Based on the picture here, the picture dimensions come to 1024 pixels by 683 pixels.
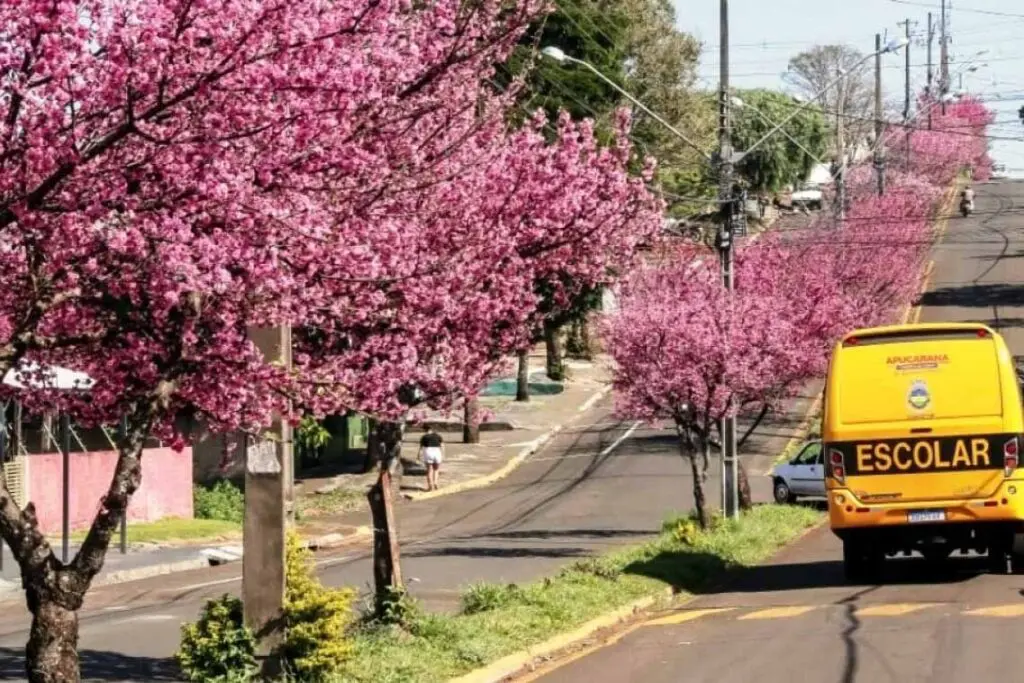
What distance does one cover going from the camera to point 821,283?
53188mm

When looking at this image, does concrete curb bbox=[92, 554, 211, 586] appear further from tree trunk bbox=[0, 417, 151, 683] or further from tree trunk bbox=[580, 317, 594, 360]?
tree trunk bbox=[580, 317, 594, 360]

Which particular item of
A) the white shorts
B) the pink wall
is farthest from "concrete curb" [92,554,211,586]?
the white shorts

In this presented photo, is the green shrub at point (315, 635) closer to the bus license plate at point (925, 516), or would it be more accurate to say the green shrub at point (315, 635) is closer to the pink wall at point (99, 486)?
the bus license plate at point (925, 516)

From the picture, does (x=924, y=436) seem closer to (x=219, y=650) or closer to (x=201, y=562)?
(x=219, y=650)

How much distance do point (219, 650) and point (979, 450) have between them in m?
11.1

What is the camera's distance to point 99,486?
37500 millimetres

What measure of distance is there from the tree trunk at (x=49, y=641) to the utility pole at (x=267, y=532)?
1.98m

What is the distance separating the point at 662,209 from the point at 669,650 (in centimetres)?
472

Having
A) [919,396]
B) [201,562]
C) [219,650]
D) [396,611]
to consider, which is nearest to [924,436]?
[919,396]

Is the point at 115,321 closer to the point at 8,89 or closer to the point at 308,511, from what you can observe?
the point at 8,89

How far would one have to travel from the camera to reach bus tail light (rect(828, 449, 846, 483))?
2194 centimetres

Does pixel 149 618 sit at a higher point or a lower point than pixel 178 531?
higher

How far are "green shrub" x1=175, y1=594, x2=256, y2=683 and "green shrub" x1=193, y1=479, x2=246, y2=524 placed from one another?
27349mm

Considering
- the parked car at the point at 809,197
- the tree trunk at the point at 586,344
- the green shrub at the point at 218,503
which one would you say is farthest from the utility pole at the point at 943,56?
the green shrub at the point at 218,503
